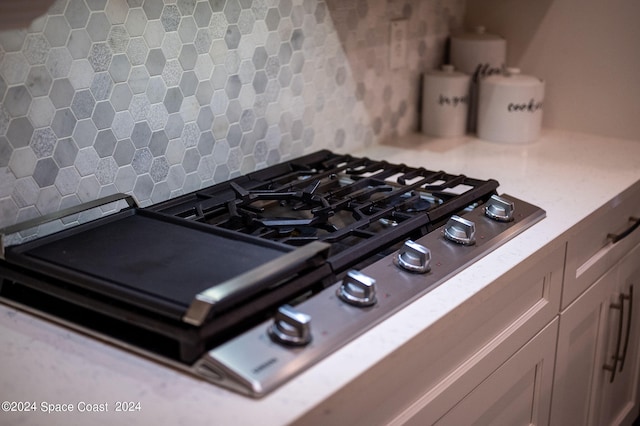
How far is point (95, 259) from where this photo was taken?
1148mm

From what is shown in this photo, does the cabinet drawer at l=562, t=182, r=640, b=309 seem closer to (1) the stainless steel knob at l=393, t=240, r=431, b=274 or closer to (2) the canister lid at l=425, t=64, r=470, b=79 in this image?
(1) the stainless steel knob at l=393, t=240, r=431, b=274

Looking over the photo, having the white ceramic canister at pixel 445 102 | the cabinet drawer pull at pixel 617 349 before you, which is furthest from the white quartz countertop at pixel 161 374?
the white ceramic canister at pixel 445 102

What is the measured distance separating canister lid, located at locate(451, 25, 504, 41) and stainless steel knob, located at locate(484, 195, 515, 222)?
2.76 ft

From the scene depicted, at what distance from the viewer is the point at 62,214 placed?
1253mm

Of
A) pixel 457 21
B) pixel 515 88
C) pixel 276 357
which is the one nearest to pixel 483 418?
pixel 276 357

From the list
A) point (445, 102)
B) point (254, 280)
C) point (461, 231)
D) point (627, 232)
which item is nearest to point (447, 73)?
point (445, 102)

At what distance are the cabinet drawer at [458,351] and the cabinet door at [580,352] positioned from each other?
0.42 feet

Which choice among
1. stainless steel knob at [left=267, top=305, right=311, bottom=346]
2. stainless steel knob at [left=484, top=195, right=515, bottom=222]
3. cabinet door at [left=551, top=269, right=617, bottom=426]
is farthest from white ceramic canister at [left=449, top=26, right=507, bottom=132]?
stainless steel knob at [left=267, top=305, right=311, bottom=346]

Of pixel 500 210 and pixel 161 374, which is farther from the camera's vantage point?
pixel 500 210

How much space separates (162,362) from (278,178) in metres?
0.70

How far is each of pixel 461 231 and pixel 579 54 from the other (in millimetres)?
1020

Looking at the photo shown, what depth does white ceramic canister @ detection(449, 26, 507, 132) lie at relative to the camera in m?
2.15

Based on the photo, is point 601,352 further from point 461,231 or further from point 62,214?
point 62,214

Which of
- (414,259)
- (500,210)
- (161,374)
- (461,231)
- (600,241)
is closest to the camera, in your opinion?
(161,374)
